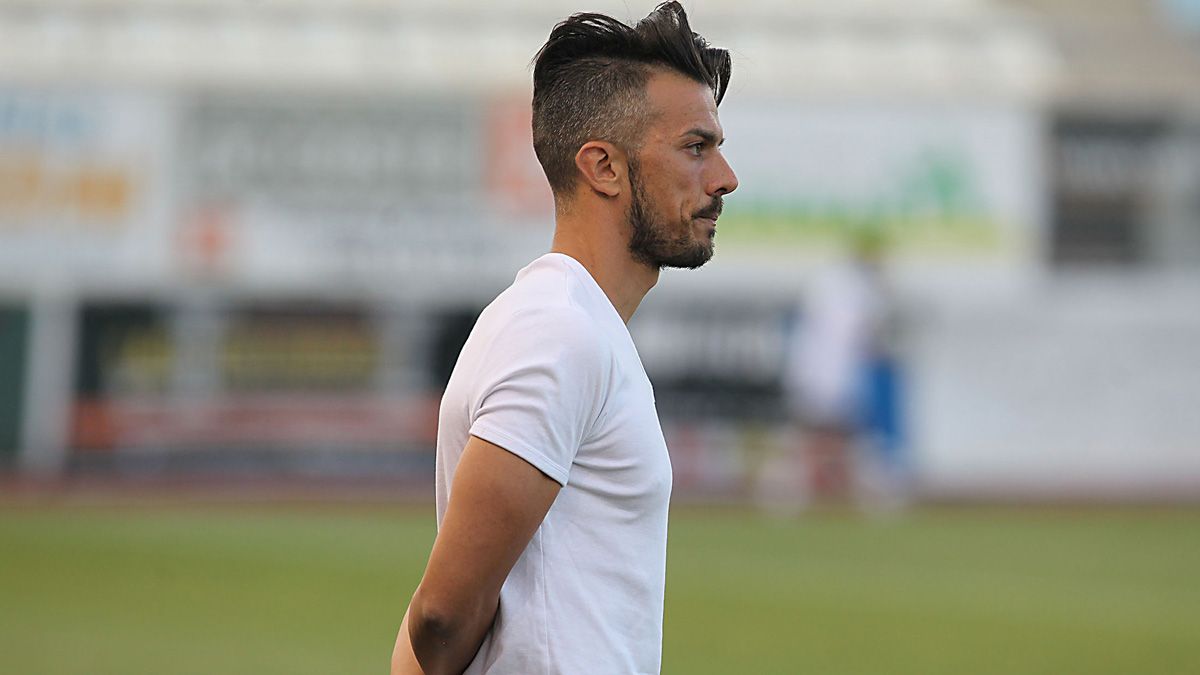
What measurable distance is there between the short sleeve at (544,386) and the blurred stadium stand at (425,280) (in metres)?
19.3

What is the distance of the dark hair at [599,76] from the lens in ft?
8.25

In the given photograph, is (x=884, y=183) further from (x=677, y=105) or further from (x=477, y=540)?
(x=477, y=540)

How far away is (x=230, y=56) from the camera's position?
83.8 ft

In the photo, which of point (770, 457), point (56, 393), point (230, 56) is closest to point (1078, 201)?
point (770, 457)

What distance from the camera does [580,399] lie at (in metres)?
2.26

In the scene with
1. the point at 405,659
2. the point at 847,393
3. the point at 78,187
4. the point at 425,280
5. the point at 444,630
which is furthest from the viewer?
the point at 425,280

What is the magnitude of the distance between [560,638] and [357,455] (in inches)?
810

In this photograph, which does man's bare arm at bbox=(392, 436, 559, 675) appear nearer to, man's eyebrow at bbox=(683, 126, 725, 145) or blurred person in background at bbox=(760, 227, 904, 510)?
man's eyebrow at bbox=(683, 126, 725, 145)

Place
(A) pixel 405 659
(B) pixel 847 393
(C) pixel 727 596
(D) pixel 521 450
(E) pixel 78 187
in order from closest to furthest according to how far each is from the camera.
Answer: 1. (D) pixel 521 450
2. (A) pixel 405 659
3. (C) pixel 727 596
4. (B) pixel 847 393
5. (E) pixel 78 187

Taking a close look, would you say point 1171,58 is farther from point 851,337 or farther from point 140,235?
point 140,235

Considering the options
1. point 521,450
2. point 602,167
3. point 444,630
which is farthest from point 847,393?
point 521,450

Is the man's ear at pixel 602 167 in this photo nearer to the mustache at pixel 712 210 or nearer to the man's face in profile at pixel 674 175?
the man's face in profile at pixel 674 175

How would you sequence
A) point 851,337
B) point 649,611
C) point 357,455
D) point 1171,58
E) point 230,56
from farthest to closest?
point 1171,58
point 230,56
point 357,455
point 851,337
point 649,611

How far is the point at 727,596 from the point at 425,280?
48.4 ft
